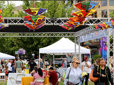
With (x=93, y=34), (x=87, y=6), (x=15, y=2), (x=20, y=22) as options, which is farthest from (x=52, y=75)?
(x=15, y=2)

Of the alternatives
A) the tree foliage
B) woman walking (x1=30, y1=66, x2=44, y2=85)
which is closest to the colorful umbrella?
woman walking (x1=30, y1=66, x2=44, y2=85)

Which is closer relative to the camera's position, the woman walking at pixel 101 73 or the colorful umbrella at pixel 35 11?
the woman walking at pixel 101 73

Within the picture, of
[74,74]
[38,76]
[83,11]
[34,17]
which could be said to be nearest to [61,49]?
[34,17]

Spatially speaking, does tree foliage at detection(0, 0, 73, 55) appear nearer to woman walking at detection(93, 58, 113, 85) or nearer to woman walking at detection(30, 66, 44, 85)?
woman walking at detection(30, 66, 44, 85)

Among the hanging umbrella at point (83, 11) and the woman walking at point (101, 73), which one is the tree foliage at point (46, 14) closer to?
the hanging umbrella at point (83, 11)

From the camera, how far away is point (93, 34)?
1759 centimetres

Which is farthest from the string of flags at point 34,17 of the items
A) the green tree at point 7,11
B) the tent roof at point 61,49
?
the green tree at point 7,11

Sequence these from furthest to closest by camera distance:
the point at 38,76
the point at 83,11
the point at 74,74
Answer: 1. the point at 83,11
2. the point at 38,76
3. the point at 74,74

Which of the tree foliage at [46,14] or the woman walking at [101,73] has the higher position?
the tree foliage at [46,14]

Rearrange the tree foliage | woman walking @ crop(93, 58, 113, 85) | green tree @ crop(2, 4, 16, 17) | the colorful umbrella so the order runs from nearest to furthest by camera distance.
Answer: woman walking @ crop(93, 58, 113, 85)
the colorful umbrella
the tree foliage
green tree @ crop(2, 4, 16, 17)

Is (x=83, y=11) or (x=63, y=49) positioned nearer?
(x=83, y=11)

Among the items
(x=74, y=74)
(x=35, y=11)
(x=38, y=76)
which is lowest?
(x=38, y=76)

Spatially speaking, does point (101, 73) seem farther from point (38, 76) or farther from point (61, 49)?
point (61, 49)

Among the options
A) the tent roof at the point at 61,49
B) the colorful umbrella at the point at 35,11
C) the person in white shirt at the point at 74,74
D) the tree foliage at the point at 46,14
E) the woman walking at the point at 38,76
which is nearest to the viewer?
the person in white shirt at the point at 74,74
